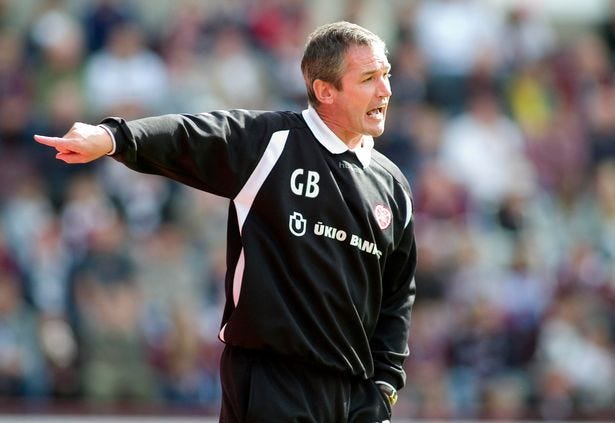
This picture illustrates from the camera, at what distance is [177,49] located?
542 inches

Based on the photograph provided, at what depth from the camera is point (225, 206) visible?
1262 centimetres

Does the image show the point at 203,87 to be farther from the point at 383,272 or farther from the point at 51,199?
the point at 383,272

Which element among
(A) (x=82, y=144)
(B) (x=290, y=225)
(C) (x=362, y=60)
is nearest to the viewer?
(A) (x=82, y=144)

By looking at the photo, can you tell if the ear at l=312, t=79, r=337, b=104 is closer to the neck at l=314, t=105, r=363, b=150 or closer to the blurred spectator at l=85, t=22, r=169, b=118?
the neck at l=314, t=105, r=363, b=150

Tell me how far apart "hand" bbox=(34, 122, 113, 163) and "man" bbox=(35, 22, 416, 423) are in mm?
222

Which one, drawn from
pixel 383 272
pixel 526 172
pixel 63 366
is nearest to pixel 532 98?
pixel 526 172

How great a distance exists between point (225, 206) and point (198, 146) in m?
7.39

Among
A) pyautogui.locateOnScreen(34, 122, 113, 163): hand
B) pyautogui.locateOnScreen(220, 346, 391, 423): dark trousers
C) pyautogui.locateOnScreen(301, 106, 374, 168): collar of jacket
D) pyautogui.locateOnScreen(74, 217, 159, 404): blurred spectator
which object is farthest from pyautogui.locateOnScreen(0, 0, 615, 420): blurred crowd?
pyautogui.locateOnScreen(34, 122, 113, 163): hand

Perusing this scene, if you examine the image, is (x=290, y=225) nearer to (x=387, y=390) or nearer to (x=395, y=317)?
(x=395, y=317)

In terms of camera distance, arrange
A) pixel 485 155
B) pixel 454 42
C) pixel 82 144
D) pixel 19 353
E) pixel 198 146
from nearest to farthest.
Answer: pixel 82 144
pixel 198 146
pixel 19 353
pixel 485 155
pixel 454 42

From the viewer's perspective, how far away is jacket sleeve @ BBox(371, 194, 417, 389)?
18.8 feet

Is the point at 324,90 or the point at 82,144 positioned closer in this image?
the point at 82,144

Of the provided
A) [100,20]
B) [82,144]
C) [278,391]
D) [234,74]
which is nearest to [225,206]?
[234,74]

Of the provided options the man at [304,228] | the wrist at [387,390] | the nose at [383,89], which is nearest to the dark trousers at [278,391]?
the man at [304,228]
